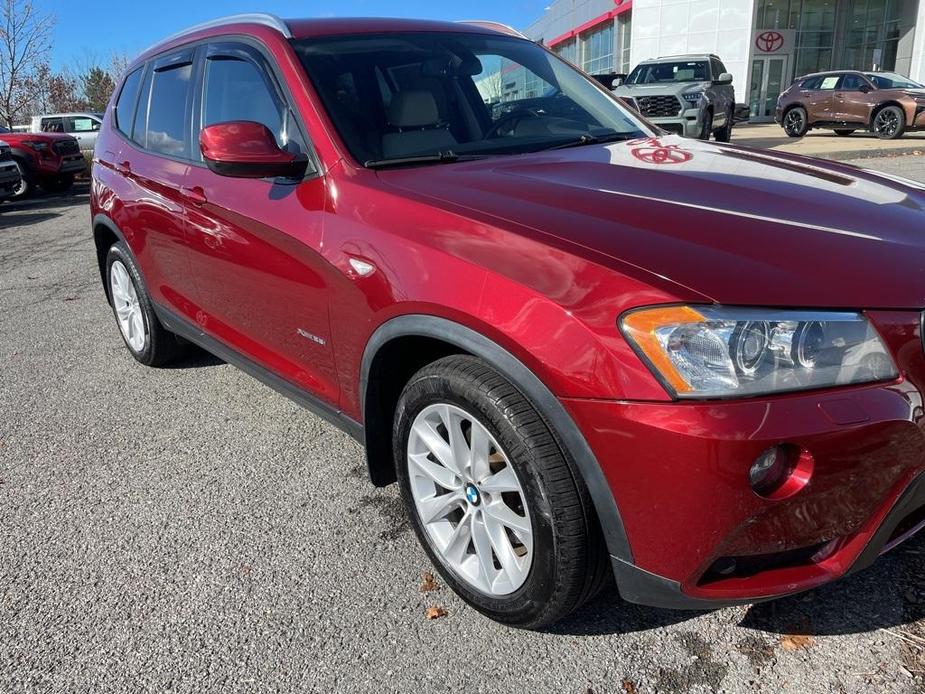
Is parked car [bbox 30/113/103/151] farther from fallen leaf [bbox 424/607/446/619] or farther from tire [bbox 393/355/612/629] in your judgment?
fallen leaf [bbox 424/607/446/619]

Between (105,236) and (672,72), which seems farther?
(672,72)

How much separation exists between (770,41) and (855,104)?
13.2 metres

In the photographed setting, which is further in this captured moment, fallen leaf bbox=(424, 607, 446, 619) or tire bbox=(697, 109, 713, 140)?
tire bbox=(697, 109, 713, 140)

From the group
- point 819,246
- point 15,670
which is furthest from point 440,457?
point 15,670

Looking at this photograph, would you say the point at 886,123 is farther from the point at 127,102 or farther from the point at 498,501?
the point at 498,501

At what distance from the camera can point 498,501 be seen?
207 centimetres

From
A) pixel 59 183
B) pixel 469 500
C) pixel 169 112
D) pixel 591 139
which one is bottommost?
pixel 59 183

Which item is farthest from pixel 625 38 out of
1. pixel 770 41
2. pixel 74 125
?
pixel 74 125

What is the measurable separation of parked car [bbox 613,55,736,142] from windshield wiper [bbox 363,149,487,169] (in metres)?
11.0

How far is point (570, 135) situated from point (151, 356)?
281 cm

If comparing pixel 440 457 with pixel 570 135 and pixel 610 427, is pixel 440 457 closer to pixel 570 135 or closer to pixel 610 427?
pixel 610 427

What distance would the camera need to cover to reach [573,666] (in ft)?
6.70

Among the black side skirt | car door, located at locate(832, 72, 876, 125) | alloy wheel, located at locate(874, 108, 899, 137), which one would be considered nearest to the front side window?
the black side skirt

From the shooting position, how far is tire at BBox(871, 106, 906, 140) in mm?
16922
